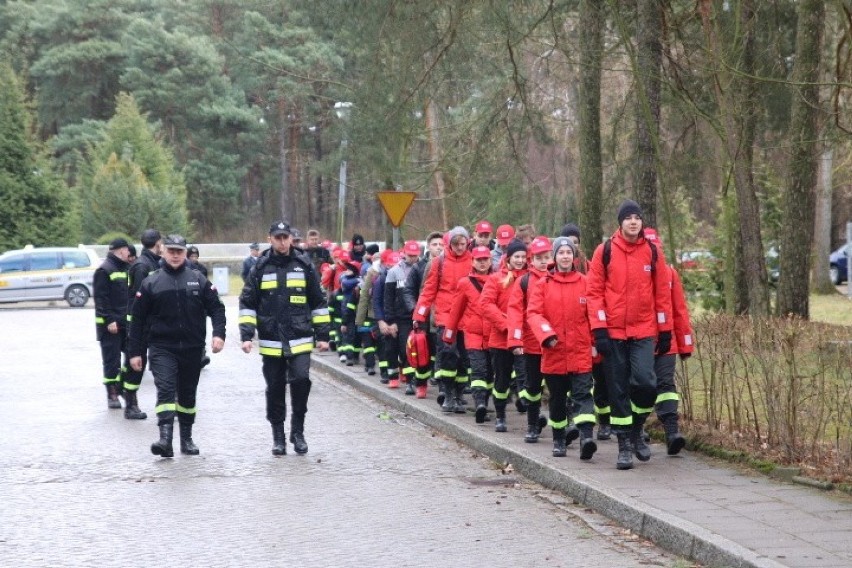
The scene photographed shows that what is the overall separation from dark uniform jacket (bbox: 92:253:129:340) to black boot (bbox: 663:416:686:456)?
23.8 ft

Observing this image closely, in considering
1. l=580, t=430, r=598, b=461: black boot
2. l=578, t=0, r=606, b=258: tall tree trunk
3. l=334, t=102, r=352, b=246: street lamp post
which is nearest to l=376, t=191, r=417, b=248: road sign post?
l=334, t=102, r=352, b=246: street lamp post

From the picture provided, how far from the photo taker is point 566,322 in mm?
10844

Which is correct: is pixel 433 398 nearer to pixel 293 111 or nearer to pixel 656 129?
pixel 656 129

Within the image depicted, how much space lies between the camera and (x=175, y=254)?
1188cm

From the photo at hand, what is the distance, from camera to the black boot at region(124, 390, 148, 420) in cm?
1458

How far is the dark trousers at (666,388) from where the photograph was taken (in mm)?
10477

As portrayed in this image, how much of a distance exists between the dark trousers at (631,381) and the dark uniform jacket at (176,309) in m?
3.65

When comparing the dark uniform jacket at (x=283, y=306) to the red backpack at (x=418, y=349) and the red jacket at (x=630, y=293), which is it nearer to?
the red jacket at (x=630, y=293)

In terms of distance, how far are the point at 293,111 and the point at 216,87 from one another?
4578 mm

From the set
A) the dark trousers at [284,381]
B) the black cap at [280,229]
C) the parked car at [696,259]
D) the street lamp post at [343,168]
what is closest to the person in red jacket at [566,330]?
the dark trousers at [284,381]

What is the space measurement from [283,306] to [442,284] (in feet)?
11.1

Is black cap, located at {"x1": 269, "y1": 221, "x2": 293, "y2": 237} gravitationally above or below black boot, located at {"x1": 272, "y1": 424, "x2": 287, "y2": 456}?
above

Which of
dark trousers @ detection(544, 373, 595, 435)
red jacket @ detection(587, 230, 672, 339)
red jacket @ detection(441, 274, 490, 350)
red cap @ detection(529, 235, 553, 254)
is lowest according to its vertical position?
dark trousers @ detection(544, 373, 595, 435)

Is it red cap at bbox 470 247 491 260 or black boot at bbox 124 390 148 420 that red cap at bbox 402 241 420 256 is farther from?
black boot at bbox 124 390 148 420
